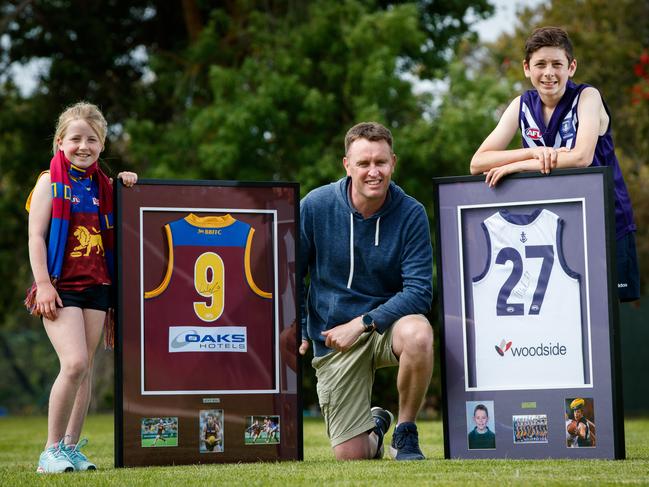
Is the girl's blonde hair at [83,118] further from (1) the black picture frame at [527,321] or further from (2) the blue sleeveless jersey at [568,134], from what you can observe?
(2) the blue sleeveless jersey at [568,134]

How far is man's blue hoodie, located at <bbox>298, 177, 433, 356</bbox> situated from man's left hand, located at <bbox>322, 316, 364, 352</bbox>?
108 mm

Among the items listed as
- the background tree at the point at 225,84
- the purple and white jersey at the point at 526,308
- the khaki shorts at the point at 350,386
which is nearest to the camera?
the purple and white jersey at the point at 526,308

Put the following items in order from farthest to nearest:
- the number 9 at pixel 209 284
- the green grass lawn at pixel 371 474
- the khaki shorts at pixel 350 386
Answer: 1. the khaki shorts at pixel 350 386
2. the number 9 at pixel 209 284
3. the green grass lawn at pixel 371 474

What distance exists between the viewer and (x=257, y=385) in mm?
5219

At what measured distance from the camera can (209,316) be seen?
5.21 m

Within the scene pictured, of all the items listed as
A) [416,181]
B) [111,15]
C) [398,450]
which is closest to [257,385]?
[398,450]

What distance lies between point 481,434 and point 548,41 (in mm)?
1887

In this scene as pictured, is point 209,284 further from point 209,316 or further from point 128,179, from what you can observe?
point 128,179

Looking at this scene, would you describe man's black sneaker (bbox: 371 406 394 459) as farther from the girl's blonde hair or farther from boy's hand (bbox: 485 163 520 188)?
the girl's blonde hair

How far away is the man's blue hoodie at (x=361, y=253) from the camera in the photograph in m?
5.35

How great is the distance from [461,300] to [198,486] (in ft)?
5.71

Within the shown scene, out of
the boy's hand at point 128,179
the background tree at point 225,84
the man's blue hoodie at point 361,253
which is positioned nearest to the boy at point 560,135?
the man's blue hoodie at point 361,253

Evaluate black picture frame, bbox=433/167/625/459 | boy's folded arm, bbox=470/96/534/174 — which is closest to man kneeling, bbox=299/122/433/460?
black picture frame, bbox=433/167/625/459

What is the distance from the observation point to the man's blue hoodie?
5348mm
